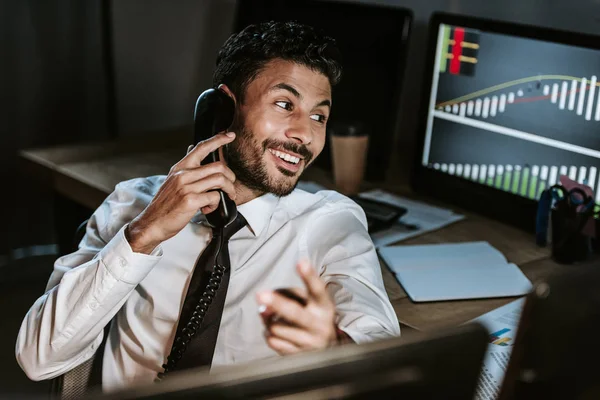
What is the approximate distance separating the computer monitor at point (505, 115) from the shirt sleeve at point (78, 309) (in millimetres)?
916

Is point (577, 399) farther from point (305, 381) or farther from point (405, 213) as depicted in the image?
point (405, 213)

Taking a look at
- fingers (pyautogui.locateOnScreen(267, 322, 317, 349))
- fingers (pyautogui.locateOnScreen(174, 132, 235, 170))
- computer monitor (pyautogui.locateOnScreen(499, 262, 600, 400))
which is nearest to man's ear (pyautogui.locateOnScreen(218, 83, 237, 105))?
fingers (pyautogui.locateOnScreen(174, 132, 235, 170))

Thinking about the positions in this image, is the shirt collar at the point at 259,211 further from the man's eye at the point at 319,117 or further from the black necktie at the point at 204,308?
the man's eye at the point at 319,117

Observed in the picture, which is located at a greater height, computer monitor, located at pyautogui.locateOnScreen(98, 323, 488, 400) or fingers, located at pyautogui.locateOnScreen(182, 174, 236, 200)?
computer monitor, located at pyautogui.locateOnScreen(98, 323, 488, 400)

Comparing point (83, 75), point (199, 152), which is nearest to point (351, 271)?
point (199, 152)

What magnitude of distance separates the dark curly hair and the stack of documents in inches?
17.5

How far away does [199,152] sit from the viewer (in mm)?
1239

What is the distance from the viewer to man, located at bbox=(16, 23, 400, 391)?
48.0 inches

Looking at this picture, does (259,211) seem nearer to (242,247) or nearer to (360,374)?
(242,247)

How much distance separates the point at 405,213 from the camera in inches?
74.0

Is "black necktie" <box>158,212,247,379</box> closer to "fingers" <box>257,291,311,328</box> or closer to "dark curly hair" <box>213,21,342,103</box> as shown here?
"fingers" <box>257,291,311,328</box>

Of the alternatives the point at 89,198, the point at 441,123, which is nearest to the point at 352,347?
the point at 441,123

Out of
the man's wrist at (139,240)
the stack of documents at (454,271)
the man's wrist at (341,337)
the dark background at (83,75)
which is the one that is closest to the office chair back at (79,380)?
the man's wrist at (139,240)

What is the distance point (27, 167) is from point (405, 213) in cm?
112
